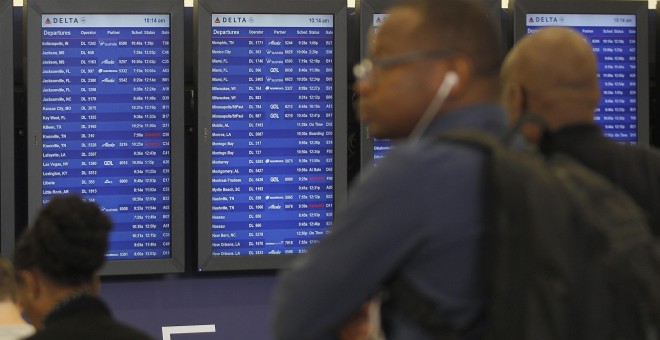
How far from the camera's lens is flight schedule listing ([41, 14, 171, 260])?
3.82 metres

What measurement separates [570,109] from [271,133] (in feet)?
5.83

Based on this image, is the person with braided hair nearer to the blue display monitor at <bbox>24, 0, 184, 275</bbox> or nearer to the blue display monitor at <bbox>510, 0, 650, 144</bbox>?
the blue display monitor at <bbox>24, 0, 184, 275</bbox>

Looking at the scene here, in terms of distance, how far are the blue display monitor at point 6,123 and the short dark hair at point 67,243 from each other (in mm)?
1549

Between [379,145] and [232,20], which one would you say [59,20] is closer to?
[232,20]

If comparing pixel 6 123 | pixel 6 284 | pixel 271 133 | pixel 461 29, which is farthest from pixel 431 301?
pixel 6 123

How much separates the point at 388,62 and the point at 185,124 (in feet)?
7.54

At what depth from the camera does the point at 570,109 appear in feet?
7.72

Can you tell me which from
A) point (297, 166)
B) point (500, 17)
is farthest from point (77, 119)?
point (500, 17)

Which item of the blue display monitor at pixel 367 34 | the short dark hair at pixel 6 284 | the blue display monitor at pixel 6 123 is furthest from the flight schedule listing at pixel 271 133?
the short dark hair at pixel 6 284

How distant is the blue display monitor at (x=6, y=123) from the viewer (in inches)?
149

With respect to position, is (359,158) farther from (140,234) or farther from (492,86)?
(492,86)

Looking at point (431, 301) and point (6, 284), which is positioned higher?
point (431, 301)

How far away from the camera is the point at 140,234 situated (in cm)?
389

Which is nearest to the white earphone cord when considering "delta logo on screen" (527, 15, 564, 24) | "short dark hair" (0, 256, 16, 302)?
"short dark hair" (0, 256, 16, 302)
